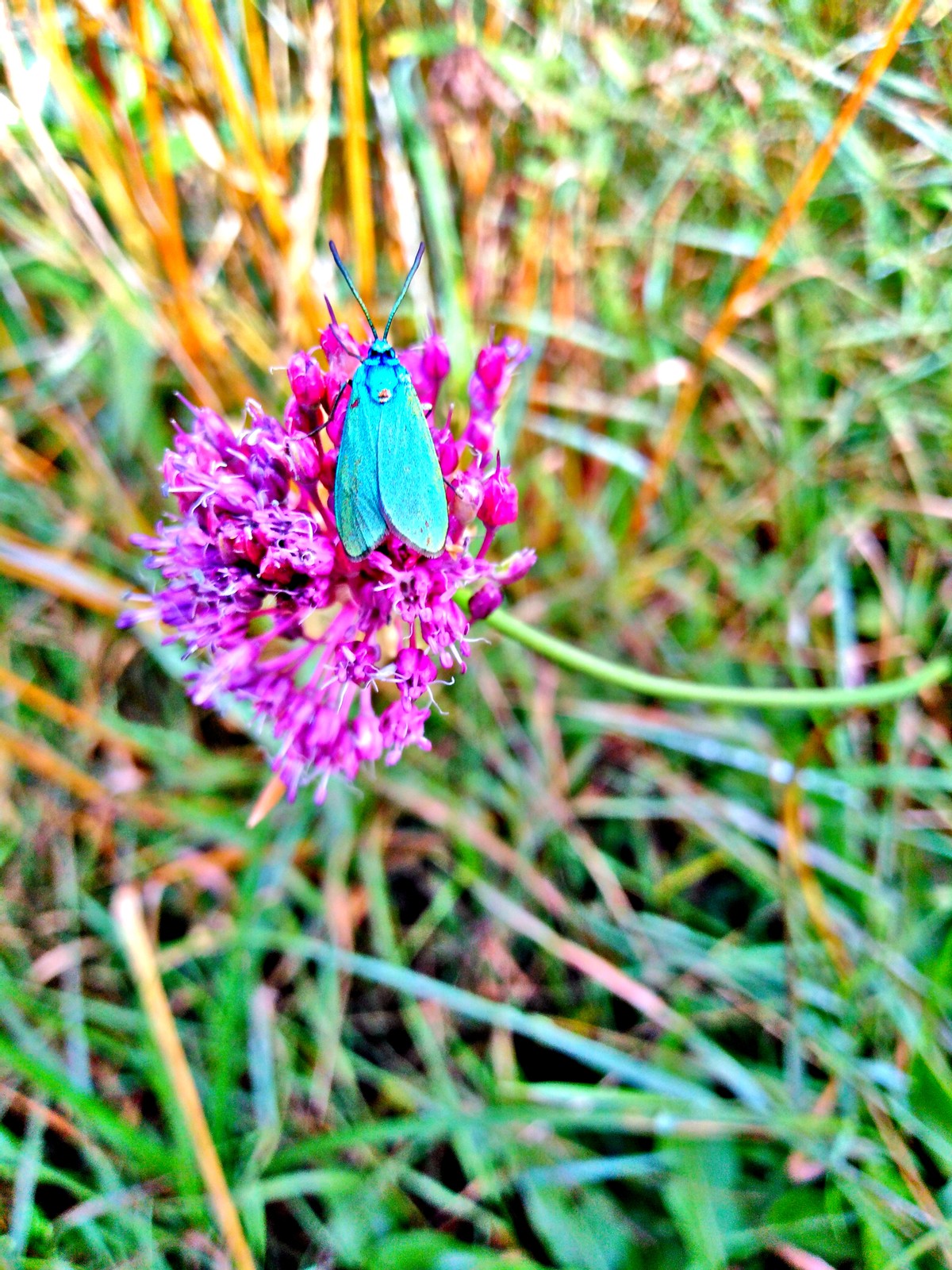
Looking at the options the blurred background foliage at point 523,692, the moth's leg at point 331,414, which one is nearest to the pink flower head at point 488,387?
the moth's leg at point 331,414

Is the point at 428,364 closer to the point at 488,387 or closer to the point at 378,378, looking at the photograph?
the point at 488,387

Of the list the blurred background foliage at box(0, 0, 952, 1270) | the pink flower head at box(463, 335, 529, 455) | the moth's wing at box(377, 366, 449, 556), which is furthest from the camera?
the blurred background foliage at box(0, 0, 952, 1270)

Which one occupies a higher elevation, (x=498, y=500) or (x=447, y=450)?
(x=447, y=450)

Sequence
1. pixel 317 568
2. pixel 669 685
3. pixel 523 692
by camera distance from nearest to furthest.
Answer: pixel 317 568 < pixel 669 685 < pixel 523 692

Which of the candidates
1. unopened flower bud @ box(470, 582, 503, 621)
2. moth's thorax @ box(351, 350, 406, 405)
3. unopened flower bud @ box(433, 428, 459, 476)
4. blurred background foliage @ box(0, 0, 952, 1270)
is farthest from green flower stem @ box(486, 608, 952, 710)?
blurred background foliage @ box(0, 0, 952, 1270)

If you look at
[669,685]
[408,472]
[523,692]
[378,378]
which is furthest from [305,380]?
[523,692]

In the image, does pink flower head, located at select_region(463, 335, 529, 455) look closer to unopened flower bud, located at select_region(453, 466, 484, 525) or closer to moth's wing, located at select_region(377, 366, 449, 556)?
unopened flower bud, located at select_region(453, 466, 484, 525)

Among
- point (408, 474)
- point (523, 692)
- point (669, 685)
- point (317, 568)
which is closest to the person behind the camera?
point (408, 474)
